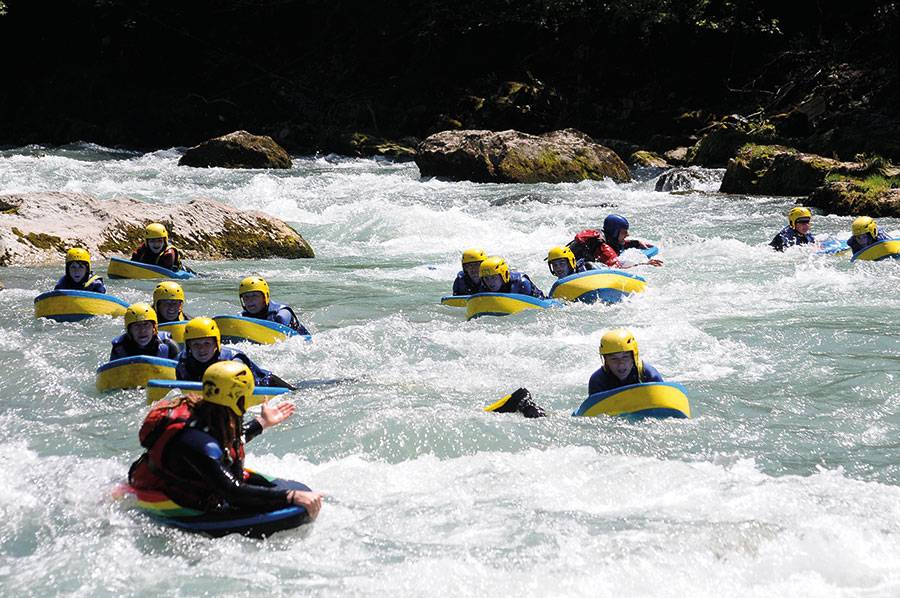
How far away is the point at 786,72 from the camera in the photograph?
92.2 feet

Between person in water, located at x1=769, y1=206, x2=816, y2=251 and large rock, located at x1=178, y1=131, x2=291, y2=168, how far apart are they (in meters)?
15.0

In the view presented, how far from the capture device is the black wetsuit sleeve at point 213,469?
5008mm

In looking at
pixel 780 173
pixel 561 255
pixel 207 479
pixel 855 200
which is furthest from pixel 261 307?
pixel 780 173

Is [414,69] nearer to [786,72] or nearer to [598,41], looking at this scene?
[598,41]

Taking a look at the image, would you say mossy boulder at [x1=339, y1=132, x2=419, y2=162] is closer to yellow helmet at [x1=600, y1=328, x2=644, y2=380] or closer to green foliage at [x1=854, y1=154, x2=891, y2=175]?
green foliage at [x1=854, y1=154, x2=891, y2=175]

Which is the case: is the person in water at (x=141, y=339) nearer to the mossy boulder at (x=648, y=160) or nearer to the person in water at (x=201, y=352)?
the person in water at (x=201, y=352)

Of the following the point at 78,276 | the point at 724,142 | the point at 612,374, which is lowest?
the point at 612,374

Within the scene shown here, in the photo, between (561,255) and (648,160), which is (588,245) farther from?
(648,160)

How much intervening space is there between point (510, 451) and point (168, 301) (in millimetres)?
3848

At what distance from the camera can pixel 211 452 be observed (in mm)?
5008

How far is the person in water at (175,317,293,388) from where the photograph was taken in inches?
278

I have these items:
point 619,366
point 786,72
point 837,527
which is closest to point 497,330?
point 619,366

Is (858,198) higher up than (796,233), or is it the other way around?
(858,198)

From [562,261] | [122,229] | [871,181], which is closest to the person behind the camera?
[562,261]
